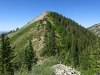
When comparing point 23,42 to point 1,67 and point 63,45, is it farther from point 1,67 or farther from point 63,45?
point 1,67

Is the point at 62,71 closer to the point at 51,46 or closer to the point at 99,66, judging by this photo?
the point at 99,66

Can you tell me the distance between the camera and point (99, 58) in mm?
53625

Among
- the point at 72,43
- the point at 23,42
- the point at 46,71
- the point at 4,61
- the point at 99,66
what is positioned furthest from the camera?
the point at 23,42

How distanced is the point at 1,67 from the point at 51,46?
41.8 metres

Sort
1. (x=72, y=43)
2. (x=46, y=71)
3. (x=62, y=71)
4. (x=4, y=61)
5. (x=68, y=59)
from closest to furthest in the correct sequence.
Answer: (x=46, y=71) < (x=62, y=71) < (x=4, y=61) < (x=68, y=59) < (x=72, y=43)

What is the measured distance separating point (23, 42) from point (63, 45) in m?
32.2

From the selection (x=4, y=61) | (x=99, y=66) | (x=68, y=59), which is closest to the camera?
(x=4, y=61)

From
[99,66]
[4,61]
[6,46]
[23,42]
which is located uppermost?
[23,42]

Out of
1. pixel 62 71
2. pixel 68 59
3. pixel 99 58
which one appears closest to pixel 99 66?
pixel 99 58

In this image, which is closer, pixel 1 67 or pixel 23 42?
pixel 1 67

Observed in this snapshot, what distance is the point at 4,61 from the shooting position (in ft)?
125

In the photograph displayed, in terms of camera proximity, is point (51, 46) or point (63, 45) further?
point (63, 45)

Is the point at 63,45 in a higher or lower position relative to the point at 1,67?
higher

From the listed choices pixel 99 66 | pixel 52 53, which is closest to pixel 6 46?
pixel 99 66
